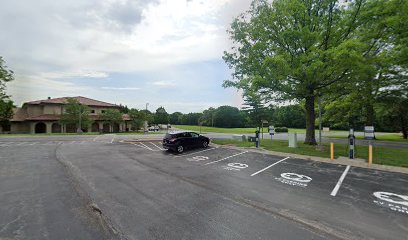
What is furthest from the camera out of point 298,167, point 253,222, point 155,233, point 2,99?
point 2,99

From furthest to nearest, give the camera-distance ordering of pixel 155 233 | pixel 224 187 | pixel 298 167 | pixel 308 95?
1. pixel 308 95
2. pixel 298 167
3. pixel 224 187
4. pixel 155 233

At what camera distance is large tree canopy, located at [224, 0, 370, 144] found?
13.7 metres

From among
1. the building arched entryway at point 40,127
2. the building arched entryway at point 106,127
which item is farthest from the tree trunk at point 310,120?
the building arched entryway at point 40,127

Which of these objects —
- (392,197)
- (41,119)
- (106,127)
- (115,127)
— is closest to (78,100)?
(41,119)

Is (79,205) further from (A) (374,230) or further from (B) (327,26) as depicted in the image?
(B) (327,26)

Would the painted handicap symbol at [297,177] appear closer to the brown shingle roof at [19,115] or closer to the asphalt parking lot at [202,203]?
the asphalt parking lot at [202,203]

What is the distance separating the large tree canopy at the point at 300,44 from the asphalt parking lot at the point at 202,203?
678 cm

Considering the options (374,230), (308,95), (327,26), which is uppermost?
(327,26)

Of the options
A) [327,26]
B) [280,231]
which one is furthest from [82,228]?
[327,26]

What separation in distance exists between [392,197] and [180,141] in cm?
1188

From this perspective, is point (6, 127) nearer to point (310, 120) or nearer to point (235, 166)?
point (235, 166)

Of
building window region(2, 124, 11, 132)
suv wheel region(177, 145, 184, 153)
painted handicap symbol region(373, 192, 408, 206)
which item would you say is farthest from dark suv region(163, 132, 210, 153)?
building window region(2, 124, 11, 132)

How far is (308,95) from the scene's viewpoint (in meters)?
16.5

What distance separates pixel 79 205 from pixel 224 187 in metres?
4.33
